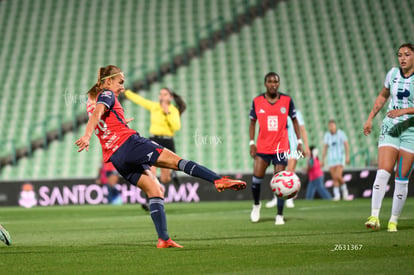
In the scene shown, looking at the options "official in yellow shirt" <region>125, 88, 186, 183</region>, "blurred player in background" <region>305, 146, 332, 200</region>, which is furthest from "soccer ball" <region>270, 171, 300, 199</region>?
"blurred player in background" <region>305, 146, 332, 200</region>

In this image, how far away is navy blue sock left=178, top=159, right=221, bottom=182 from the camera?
7.18m

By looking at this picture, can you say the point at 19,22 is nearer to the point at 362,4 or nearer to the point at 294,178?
the point at 362,4

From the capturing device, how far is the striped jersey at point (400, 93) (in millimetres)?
8688

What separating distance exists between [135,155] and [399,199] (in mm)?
3268

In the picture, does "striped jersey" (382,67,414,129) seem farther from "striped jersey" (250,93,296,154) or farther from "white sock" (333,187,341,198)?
"white sock" (333,187,341,198)

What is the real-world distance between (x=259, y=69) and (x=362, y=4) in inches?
203

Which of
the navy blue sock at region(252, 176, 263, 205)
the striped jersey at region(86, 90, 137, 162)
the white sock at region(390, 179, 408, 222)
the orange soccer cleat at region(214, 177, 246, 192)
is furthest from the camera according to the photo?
the navy blue sock at region(252, 176, 263, 205)

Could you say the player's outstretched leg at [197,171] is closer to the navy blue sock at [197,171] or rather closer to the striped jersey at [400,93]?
the navy blue sock at [197,171]

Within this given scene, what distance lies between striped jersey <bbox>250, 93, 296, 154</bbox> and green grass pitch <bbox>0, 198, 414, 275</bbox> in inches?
42.9

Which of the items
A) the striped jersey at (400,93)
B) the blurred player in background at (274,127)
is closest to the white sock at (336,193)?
the blurred player in background at (274,127)

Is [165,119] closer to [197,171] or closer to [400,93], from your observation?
[400,93]

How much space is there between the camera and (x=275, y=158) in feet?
36.2

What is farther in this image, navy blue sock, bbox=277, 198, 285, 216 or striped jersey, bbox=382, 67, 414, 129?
navy blue sock, bbox=277, 198, 285, 216

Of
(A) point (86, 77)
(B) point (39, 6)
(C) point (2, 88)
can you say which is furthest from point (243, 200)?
(B) point (39, 6)
